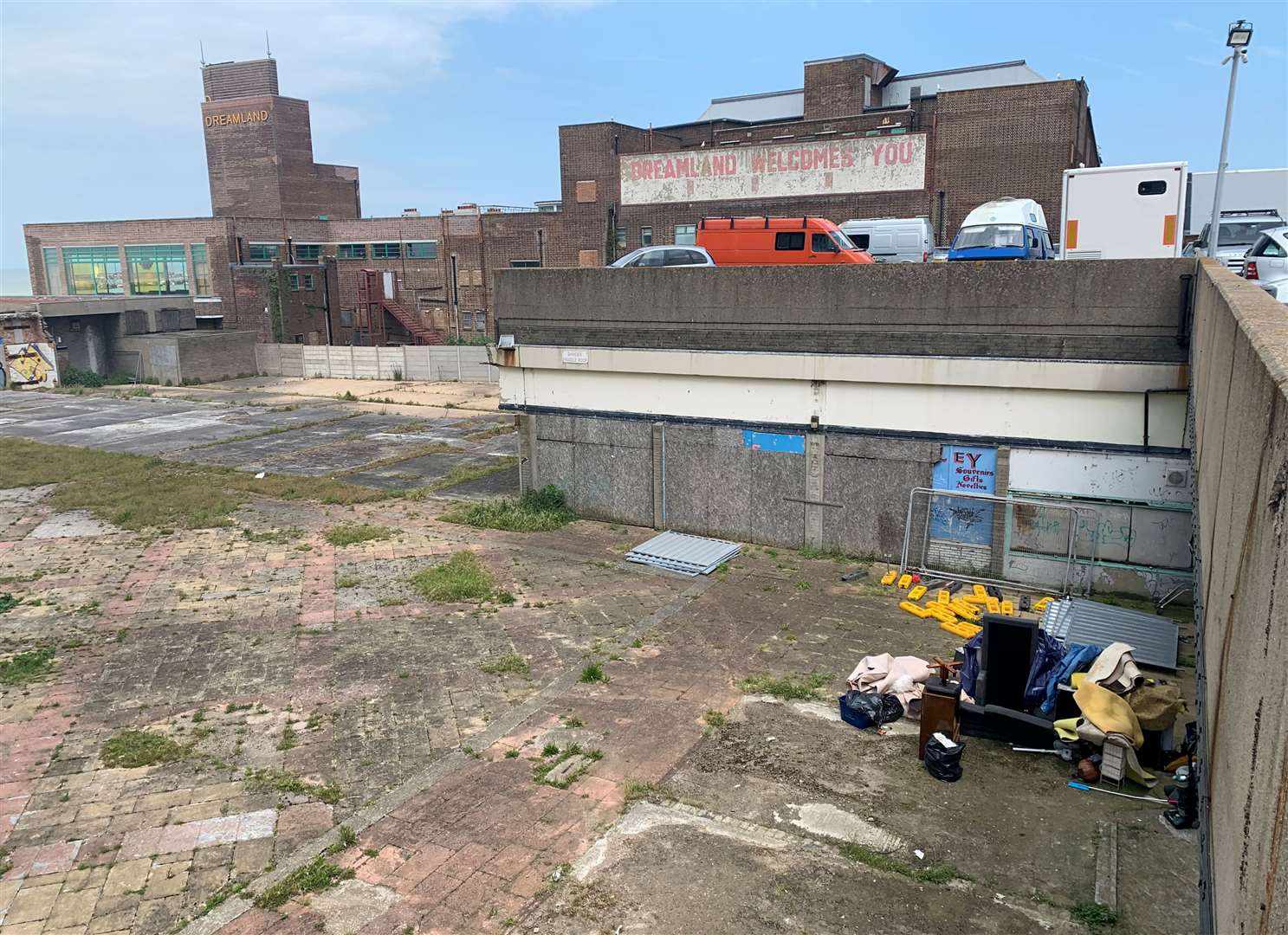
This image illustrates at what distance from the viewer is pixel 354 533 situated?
17.9m

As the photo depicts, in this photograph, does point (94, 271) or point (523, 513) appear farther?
point (94, 271)

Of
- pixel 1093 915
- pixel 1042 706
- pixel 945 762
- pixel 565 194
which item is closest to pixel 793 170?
pixel 565 194

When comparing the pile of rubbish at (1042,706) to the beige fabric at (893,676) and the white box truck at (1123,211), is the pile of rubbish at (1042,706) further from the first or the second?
the white box truck at (1123,211)

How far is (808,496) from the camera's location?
16.2 meters

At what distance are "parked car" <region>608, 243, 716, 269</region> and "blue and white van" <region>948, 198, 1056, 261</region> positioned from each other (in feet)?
17.9

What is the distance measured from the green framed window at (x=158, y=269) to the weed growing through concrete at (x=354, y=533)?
45965 mm

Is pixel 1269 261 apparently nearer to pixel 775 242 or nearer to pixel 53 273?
pixel 775 242

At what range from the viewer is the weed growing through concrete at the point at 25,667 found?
11.5 metres

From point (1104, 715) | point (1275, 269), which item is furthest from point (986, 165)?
point (1104, 715)

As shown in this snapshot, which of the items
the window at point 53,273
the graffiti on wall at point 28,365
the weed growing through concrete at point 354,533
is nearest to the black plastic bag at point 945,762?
the weed growing through concrete at point 354,533

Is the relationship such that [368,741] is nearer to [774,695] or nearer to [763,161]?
[774,695]

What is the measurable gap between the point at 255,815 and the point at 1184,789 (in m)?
8.63

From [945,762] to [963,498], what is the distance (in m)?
6.83

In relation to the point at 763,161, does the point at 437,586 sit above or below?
below
